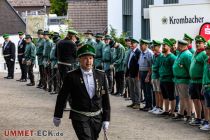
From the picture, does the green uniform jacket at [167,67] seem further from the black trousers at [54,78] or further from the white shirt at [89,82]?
the white shirt at [89,82]

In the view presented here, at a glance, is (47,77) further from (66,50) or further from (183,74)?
(183,74)

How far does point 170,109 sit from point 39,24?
21.4 metres

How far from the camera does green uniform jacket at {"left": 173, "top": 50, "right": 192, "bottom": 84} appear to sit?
15277mm

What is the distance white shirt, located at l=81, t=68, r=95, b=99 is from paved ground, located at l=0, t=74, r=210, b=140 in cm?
377

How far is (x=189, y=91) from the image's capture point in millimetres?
14797

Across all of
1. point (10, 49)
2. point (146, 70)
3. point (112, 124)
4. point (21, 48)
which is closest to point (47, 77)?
point (21, 48)

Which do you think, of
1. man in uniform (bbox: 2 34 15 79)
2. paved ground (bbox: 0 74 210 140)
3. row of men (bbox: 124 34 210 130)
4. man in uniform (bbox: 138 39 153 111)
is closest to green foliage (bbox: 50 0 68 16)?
man in uniform (bbox: 2 34 15 79)

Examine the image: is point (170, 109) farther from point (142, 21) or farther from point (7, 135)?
point (142, 21)

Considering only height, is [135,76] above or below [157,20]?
below

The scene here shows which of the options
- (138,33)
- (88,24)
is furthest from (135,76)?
(88,24)

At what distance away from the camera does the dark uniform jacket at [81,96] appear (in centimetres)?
946

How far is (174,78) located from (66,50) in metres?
2.86

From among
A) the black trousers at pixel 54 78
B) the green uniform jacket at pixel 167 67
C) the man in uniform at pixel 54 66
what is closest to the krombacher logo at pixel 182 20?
→ the green uniform jacket at pixel 167 67

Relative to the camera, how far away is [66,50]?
16766 millimetres
